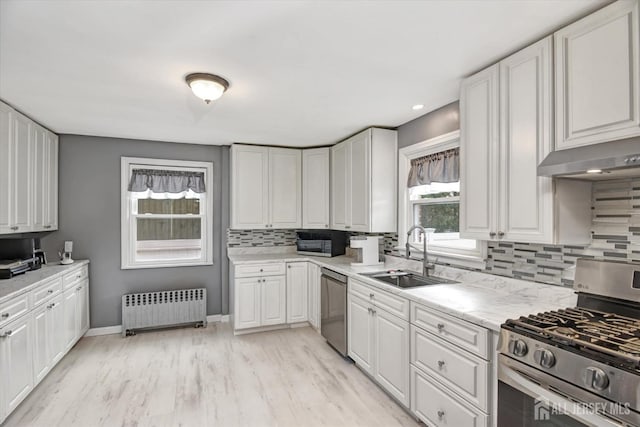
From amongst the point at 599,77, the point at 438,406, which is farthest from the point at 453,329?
the point at 599,77

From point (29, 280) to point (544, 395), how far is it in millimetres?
3654

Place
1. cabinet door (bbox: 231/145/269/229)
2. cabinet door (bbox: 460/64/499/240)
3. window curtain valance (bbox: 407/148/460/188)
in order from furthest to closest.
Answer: cabinet door (bbox: 231/145/269/229), window curtain valance (bbox: 407/148/460/188), cabinet door (bbox: 460/64/499/240)

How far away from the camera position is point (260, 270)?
4.11m

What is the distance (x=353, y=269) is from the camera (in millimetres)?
3369

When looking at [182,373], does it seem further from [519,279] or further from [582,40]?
[582,40]

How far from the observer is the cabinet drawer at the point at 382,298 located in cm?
240

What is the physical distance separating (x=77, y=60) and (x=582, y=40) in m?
2.87

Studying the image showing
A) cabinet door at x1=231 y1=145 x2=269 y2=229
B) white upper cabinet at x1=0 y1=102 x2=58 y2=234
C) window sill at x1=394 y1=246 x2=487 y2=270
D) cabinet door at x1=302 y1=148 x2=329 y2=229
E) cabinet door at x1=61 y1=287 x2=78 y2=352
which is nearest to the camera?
window sill at x1=394 y1=246 x2=487 y2=270

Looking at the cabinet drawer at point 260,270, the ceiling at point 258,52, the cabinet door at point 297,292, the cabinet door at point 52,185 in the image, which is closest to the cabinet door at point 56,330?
the cabinet door at point 52,185

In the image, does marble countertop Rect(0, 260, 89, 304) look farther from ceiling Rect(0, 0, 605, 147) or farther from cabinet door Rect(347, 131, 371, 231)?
cabinet door Rect(347, 131, 371, 231)

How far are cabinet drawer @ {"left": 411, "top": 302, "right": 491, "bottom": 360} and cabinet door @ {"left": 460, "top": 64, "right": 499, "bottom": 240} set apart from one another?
0.61m

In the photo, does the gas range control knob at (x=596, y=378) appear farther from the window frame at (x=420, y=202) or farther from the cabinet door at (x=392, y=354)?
the window frame at (x=420, y=202)

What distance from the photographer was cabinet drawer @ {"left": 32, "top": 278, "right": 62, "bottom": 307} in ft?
8.89

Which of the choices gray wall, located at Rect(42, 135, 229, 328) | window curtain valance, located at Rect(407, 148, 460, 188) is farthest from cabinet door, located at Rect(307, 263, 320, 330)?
gray wall, located at Rect(42, 135, 229, 328)
